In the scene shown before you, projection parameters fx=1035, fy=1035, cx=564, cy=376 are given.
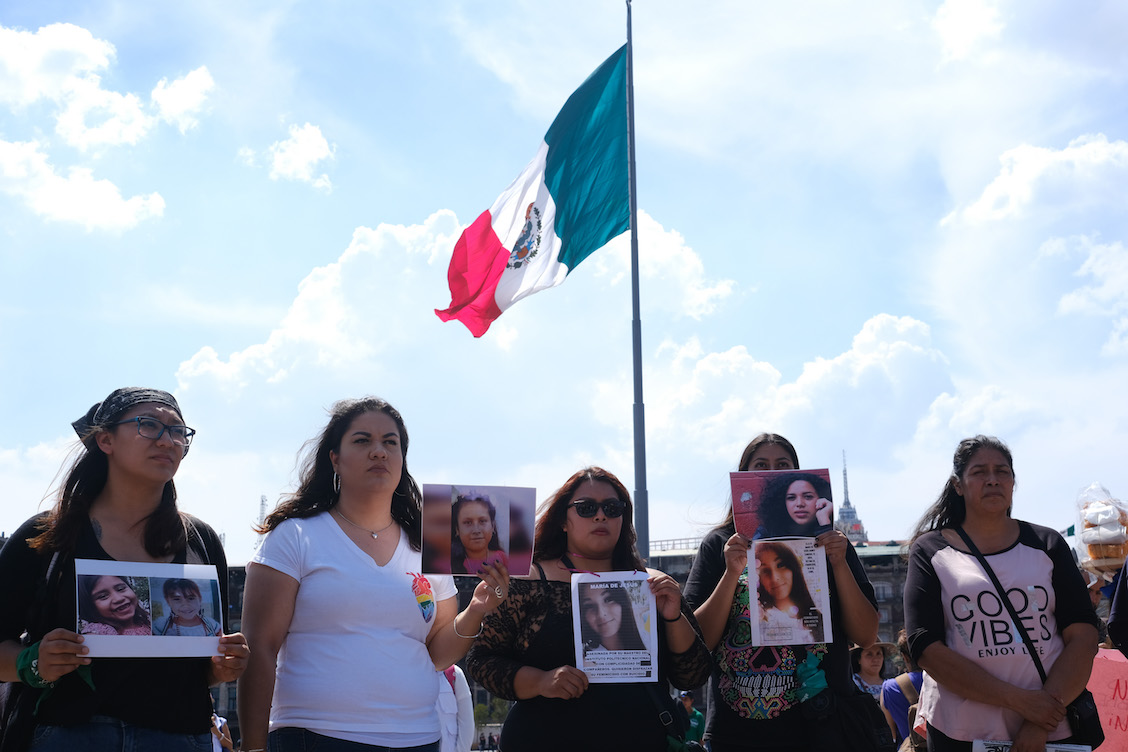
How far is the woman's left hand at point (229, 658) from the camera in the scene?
3.76 m

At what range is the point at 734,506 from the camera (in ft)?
15.1

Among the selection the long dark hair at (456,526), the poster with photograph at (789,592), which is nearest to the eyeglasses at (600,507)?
the long dark hair at (456,526)

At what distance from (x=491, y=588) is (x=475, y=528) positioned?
0.25m

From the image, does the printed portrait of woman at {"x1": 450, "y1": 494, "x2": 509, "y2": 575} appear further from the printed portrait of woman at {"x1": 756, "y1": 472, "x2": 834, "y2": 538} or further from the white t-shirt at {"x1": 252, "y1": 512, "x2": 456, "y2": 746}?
the printed portrait of woman at {"x1": 756, "y1": 472, "x2": 834, "y2": 538}

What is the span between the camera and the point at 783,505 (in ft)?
14.9

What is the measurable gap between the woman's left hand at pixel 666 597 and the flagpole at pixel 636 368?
22.0 ft

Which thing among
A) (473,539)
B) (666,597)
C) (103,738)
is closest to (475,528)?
(473,539)

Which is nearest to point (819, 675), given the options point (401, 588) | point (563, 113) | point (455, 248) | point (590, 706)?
point (590, 706)

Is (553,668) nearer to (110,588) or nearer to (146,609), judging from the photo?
(146,609)

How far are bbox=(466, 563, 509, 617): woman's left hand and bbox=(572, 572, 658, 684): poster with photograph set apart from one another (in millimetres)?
293

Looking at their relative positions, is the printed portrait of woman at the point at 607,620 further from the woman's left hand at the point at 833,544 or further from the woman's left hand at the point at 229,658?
the woman's left hand at the point at 229,658

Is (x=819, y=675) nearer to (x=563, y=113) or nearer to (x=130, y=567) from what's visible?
(x=130, y=567)

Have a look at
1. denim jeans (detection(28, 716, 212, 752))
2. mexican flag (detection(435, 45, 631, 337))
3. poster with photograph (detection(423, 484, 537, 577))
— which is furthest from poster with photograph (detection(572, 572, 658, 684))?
mexican flag (detection(435, 45, 631, 337))

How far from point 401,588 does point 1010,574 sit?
2783 millimetres
